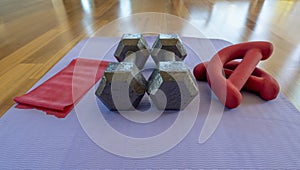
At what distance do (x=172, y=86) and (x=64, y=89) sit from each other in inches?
12.8

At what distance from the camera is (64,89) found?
0.54 m

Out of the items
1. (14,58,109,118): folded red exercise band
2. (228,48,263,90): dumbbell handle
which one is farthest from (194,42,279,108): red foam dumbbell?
(14,58,109,118): folded red exercise band

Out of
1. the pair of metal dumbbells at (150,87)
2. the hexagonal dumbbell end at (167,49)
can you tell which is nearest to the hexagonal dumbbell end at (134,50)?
the hexagonal dumbbell end at (167,49)

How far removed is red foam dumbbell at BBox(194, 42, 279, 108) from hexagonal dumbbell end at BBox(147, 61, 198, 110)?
8cm

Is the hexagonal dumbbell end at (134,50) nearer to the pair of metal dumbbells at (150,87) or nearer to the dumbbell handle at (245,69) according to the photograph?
the pair of metal dumbbells at (150,87)

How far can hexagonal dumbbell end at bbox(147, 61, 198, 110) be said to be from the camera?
1.37 ft

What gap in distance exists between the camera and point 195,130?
42 cm

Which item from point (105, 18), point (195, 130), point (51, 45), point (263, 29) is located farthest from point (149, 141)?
point (105, 18)

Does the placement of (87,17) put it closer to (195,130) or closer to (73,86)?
(73,86)

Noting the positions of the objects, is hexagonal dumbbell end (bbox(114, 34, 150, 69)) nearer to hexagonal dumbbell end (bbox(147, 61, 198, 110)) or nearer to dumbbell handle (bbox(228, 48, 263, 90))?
hexagonal dumbbell end (bbox(147, 61, 198, 110))

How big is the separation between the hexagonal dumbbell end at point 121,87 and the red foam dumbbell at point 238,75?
0.19 metres

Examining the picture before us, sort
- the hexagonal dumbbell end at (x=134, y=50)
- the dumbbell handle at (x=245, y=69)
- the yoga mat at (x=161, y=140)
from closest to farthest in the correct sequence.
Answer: the yoga mat at (x=161, y=140), the dumbbell handle at (x=245, y=69), the hexagonal dumbbell end at (x=134, y=50)

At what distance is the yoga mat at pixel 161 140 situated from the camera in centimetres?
36

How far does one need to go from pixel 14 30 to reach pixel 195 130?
1384 mm
